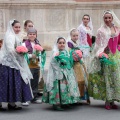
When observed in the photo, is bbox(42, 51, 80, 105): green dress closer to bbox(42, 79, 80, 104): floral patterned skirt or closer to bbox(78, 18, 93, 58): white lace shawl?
bbox(42, 79, 80, 104): floral patterned skirt

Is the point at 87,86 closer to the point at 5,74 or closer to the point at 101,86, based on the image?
the point at 101,86

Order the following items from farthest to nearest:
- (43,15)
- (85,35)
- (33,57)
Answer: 1. (43,15)
2. (85,35)
3. (33,57)

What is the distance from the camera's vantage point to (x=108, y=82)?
289 inches

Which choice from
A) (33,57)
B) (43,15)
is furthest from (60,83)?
(43,15)

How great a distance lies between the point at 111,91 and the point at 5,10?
832cm

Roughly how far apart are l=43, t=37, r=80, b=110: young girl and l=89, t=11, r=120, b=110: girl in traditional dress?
420 millimetres

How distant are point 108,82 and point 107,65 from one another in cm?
31

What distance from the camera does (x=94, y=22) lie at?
1734 centimetres

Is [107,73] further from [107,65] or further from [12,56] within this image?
[12,56]

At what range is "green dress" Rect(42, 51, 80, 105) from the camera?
23.6ft

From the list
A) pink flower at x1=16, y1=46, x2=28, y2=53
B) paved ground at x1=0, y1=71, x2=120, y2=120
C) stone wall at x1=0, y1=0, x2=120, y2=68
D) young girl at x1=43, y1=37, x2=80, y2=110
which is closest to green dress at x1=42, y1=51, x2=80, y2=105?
young girl at x1=43, y1=37, x2=80, y2=110

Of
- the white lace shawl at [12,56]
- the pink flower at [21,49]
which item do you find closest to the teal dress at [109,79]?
the white lace shawl at [12,56]

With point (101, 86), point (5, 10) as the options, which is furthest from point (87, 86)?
point (5, 10)

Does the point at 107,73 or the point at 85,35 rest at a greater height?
the point at 85,35
